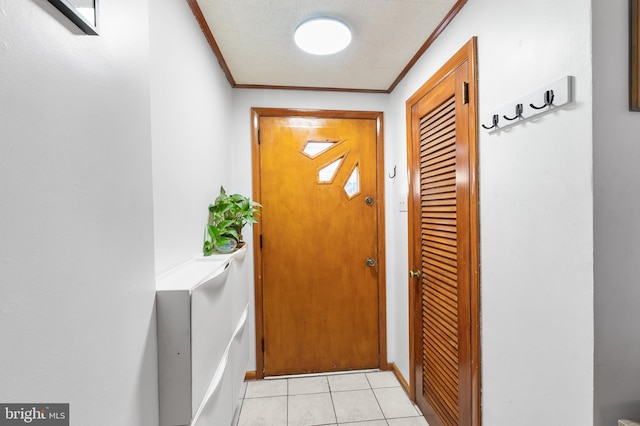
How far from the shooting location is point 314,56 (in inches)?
70.9

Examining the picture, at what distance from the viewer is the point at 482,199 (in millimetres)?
1270

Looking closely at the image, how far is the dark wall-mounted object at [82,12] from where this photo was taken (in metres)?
0.48

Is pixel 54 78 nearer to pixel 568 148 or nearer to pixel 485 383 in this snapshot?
pixel 568 148

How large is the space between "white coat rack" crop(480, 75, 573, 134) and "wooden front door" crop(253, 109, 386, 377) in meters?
1.24

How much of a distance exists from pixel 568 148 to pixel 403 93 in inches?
55.9

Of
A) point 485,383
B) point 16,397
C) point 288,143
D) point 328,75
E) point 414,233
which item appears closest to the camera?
point 16,397

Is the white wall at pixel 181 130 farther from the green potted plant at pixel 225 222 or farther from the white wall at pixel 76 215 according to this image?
the white wall at pixel 76 215

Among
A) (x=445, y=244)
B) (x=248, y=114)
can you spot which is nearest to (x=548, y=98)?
(x=445, y=244)

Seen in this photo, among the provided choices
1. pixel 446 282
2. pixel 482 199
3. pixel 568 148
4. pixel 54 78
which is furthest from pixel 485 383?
pixel 54 78

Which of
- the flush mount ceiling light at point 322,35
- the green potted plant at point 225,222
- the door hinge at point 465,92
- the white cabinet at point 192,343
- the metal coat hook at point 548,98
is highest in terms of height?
the flush mount ceiling light at point 322,35

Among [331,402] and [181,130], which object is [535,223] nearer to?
[181,130]

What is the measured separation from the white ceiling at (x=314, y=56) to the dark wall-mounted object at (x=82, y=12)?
98 centimetres

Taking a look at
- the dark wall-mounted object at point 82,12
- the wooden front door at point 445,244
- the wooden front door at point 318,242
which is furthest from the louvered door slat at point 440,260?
the dark wall-mounted object at point 82,12

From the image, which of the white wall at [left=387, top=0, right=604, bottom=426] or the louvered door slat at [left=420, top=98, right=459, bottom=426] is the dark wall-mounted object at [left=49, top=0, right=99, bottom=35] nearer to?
the white wall at [left=387, top=0, right=604, bottom=426]
